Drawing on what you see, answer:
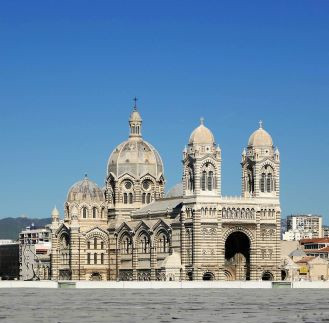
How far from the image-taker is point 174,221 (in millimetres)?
154125

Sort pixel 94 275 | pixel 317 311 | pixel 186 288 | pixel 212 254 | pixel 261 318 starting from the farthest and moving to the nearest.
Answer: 1. pixel 94 275
2. pixel 212 254
3. pixel 186 288
4. pixel 317 311
5. pixel 261 318

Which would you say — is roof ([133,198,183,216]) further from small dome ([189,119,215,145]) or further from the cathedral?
small dome ([189,119,215,145])

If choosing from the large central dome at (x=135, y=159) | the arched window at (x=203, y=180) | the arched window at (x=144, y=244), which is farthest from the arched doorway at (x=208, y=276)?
the large central dome at (x=135, y=159)

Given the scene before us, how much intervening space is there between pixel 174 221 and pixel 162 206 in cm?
851

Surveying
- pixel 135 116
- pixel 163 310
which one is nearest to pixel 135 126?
pixel 135 116

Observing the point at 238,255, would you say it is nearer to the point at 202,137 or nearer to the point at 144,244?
the point at 144,244

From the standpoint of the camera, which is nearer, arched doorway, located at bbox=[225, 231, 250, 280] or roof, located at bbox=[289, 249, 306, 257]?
arched doorway, located at bbox=[225, 231, 250, 280]

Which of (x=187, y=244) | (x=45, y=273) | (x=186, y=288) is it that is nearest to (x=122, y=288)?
(x=186, y=288)

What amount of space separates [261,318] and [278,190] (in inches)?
3552

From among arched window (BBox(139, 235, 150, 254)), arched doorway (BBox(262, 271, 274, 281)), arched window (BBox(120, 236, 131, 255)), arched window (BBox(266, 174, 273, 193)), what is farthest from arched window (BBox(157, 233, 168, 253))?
arched window (BBox(266, 174, 273, 193))

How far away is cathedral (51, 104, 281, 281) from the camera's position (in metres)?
150

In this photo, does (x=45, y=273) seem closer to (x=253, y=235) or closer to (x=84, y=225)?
(x=84, y=225)

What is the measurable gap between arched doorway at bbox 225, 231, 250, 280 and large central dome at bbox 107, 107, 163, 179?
19.4 metres

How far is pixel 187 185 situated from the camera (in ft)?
499
